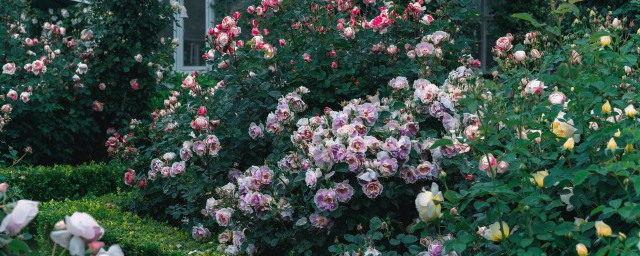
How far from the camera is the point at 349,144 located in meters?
3.07

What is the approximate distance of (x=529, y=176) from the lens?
239 centimetres

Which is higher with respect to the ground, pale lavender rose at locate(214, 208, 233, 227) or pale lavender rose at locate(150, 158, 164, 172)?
pale lavender rose at locate(214, 208, 233, 227)

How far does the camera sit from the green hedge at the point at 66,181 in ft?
17.7

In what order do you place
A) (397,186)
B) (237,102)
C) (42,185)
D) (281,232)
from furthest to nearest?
(42,185)
(237,102)
(281,232)
(397,186)

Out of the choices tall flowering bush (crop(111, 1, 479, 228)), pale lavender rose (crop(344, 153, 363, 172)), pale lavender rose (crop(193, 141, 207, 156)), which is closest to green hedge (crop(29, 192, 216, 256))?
tall flowering bush (crop(111, 1, 479, 228))

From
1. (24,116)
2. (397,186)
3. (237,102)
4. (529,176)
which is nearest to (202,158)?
(237,102)

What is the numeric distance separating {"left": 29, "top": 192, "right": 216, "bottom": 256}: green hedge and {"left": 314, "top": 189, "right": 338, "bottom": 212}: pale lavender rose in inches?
28.0

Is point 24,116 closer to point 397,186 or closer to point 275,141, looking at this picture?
point 275,141

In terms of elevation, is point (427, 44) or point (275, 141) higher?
point (427, 44)

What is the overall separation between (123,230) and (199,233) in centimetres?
42

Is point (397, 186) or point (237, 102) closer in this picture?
point (397, 186)

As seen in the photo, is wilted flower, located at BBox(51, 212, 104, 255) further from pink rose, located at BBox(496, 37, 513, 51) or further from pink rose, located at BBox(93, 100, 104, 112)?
pink rose, located at BBox(93, 100, 104, 112)

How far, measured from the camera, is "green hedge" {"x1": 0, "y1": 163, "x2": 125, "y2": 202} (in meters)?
5.41

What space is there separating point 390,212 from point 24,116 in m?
3.85
